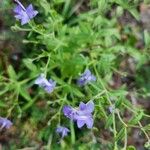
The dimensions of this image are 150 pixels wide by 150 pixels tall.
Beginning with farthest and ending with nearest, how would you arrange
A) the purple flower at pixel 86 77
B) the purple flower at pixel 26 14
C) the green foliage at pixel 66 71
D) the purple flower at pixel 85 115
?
the green foliage at pixel 66 71, the purple flower at pixel 86 77, the purple flower at pixel 26 14, the purple flower at pixel 85 115

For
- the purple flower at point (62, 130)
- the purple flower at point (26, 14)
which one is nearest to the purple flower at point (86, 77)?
the purple flower at point (62, 130)

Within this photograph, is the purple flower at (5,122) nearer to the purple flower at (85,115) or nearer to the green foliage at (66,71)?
the green foliage at (66,71)

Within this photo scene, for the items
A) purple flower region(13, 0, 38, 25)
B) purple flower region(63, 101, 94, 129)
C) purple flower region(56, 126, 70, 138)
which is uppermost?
purple flower region(13, 0, 38, 25)

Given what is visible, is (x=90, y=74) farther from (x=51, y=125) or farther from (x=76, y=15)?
(x=76, y=15)

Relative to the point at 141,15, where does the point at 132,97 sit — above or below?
below

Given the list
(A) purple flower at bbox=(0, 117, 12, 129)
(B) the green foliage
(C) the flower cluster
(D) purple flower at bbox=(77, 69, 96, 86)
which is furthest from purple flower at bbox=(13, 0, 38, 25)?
(A) purple flower at bbox=(0, 117, 12, 129)

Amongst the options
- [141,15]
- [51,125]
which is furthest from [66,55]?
[141,15]

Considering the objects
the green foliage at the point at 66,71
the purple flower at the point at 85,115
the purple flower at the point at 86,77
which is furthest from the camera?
the green foliage at the point at 66,71

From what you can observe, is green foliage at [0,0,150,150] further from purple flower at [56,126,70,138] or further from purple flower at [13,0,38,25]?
purple flower at [13,0,38,25]

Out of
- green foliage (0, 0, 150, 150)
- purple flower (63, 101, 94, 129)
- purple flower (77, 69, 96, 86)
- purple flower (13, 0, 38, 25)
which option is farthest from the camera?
green foliage (0, 0, 150, 150)

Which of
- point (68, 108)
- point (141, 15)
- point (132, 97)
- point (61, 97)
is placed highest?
point (68, 108)

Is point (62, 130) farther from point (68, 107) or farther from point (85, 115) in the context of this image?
point (85, 115)
